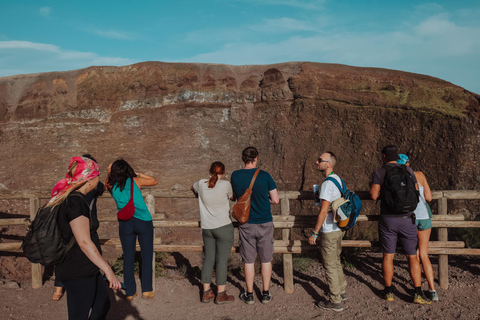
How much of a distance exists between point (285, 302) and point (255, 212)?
1.47m

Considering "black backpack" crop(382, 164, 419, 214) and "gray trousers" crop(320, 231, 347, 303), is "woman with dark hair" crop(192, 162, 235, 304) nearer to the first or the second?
"gray trousers" crop(320, 231, 347, 303)

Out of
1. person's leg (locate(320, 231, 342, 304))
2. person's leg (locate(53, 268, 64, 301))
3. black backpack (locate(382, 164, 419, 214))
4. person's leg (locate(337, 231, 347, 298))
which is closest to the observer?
black backpack (locate(382, 164, 419, 214))

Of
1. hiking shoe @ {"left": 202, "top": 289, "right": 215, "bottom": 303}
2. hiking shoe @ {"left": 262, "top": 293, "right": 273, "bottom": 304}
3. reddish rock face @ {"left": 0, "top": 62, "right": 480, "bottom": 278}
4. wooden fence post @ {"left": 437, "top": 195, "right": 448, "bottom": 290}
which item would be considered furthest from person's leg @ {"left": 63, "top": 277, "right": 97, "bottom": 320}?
reddish rock face @ {"left": 0, "top": 62, "right": 480, "bottom": 278}

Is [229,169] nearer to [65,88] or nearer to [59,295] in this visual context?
[65,88]

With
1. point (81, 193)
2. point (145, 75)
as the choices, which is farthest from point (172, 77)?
point (81, 193)

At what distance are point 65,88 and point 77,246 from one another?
15.8 metres

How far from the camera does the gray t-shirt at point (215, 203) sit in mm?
5137

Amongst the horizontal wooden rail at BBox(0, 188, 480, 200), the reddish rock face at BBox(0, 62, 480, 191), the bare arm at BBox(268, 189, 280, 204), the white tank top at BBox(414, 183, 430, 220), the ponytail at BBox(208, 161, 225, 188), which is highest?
the reddish rock face at BBox(0, 62, 480, 191)

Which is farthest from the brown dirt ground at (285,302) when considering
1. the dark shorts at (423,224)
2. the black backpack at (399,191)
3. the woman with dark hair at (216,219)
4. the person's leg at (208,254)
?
the black backpack at (399,191)

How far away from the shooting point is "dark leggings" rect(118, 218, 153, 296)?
5.19 metres

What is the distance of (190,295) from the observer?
5930 mm

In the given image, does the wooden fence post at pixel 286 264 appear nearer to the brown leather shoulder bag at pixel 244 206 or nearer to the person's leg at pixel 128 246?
the brown leather shoulder bag at pixel 244 206

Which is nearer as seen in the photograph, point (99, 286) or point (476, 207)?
point (99, 286)

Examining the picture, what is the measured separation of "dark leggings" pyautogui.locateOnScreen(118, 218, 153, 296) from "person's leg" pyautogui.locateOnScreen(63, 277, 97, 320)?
6.51ft
